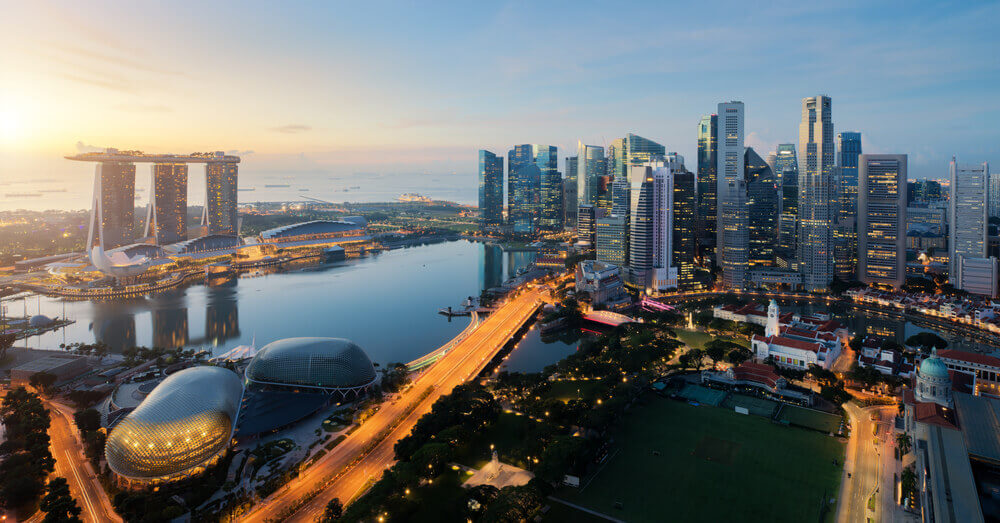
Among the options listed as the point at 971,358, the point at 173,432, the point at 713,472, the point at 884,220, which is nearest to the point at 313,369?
the point at 173,432

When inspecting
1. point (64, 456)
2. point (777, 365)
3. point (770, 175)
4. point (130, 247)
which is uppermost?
point (770, 175)

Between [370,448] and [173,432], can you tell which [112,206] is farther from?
[370,448]

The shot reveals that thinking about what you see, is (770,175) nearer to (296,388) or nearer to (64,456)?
(296,388)

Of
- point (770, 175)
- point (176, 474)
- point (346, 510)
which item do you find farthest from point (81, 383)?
point (770, 175)

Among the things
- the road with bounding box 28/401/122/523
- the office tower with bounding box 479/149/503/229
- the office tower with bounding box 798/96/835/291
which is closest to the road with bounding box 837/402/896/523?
the road with bounding box 28/401/122/523

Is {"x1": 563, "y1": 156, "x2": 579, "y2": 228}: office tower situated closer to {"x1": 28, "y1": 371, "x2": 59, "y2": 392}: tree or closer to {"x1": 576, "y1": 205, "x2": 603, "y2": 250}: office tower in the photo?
{"x1": 576, "y1": 205, "x2": 603, "y2": 250}: office tower

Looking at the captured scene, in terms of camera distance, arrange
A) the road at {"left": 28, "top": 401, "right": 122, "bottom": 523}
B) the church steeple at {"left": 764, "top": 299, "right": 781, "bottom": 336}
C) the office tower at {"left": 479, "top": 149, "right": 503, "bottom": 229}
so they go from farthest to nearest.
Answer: the office tower at {"left": 479, "top": 149, "right": 503, "bottom": 229} < the church steeple at {"left": 764, "top": 299, "right": 781, "bottom": 336} < the road at {"left": 28, "top": 401, "right": 122, "bottom": 523}

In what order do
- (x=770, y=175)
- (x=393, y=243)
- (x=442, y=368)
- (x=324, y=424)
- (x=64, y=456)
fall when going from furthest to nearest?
(x=393, y=243) < (x=770, y=175) < (x=442, y=368) < (x=324, y=424) < (x=64, y=456)
